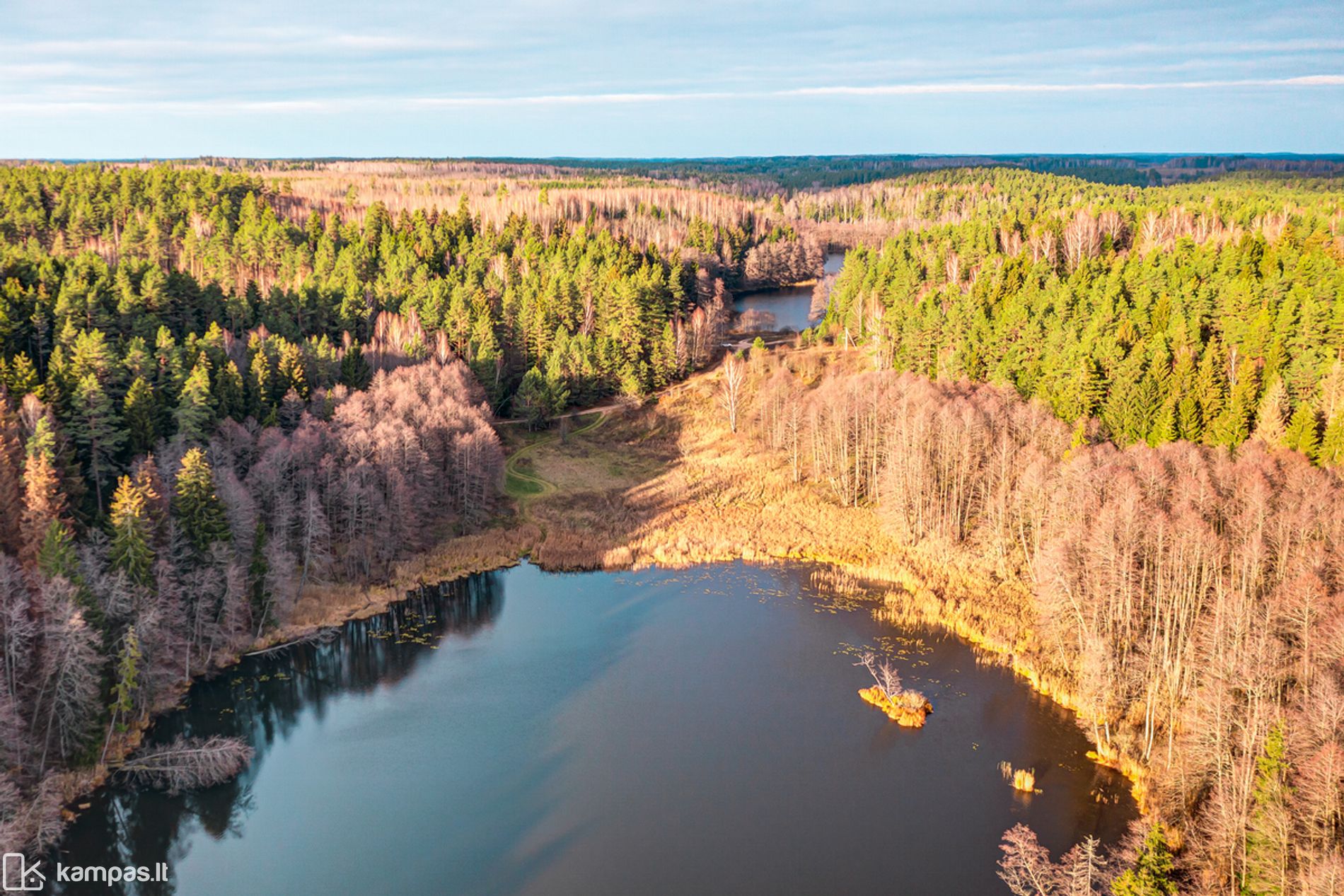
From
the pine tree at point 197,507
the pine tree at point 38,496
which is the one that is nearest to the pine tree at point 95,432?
the pine tree at point 38,496

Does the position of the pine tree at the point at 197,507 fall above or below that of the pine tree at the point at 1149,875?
above

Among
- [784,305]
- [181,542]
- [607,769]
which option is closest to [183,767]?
[181,542]

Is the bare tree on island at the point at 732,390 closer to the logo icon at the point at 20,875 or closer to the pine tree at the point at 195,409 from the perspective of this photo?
the pine tree at the point at 195,409

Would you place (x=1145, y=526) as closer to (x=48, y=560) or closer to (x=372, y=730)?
(x=372, y=730)

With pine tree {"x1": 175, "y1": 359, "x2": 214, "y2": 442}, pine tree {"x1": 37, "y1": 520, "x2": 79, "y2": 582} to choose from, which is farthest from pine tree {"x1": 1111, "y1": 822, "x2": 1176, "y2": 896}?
pine tree {"x1": 175, "y1": 359, "x2": 214, "y2": 442}

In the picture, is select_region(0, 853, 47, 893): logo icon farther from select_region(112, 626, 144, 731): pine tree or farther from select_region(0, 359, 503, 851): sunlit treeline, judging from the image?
select_region(112, 626, 144, 731): pine tree

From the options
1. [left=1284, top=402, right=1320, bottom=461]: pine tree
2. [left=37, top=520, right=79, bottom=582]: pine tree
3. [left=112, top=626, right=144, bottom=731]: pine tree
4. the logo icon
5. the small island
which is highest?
[left=1284, top=402, right=1320, bottom=461]: pine tree
